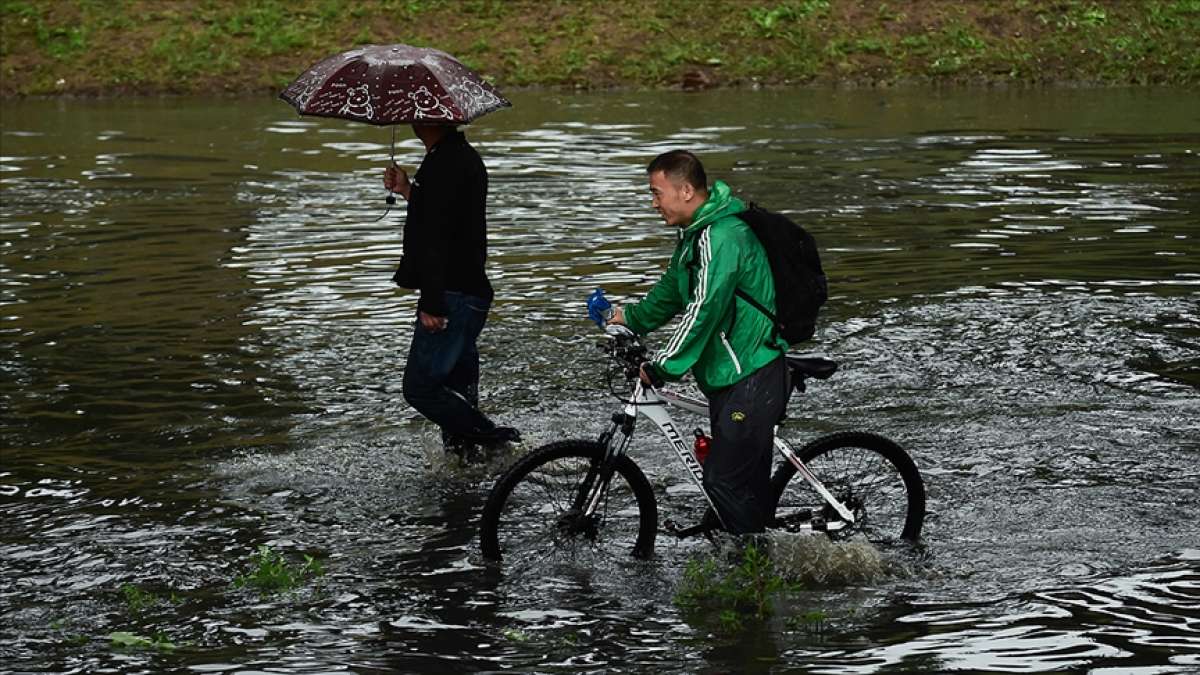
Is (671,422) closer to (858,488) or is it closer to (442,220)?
(858,488)

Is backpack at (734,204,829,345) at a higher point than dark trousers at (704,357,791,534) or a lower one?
higher

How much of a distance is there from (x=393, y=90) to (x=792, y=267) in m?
2.70

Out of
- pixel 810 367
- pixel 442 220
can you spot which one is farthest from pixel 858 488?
pixel 442 220

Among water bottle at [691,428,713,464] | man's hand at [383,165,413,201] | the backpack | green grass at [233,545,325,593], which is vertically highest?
man's hand at [383,165,413,201]

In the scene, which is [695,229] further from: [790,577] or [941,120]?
[941,120]

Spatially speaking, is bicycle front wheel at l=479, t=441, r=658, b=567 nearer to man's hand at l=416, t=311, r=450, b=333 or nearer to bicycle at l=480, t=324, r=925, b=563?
bicycle at l=480, t=324, r=925, b=563

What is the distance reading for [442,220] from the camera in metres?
9.31

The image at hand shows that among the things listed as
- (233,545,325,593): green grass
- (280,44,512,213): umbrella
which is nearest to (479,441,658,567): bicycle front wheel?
(233,545,325,593): green grass

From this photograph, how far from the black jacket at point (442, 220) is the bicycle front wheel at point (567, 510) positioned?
1.37 meters

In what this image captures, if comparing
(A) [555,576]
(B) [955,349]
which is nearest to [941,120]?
(B) [955,349]

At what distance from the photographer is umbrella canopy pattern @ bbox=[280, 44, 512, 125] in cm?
914

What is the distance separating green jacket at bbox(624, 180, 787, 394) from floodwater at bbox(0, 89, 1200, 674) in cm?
108

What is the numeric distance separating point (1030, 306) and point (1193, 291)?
4.65 ft

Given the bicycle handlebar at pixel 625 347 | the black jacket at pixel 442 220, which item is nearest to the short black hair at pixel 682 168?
the bicycle handlebar at pixel 625 347
